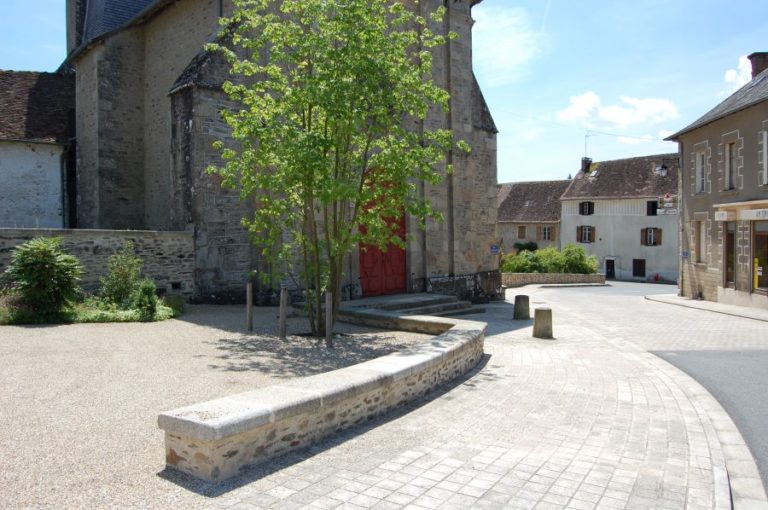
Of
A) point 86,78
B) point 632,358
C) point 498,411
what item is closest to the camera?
point 498,411

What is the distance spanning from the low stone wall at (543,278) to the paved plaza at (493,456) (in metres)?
22.1

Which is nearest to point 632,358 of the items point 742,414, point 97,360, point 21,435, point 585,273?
point 742,414

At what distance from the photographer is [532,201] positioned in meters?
46.1

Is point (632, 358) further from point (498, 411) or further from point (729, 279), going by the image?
point (729, 279)

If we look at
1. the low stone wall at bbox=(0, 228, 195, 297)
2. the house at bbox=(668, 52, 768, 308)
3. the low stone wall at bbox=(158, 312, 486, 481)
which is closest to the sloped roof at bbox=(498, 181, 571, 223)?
the house at bbox=(668, 52, 768, 308)

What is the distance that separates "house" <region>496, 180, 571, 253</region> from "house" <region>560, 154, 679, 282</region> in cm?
225

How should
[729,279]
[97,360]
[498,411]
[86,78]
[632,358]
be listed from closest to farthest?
1. [498,411]
2. [97,360]
3. [632,358]
4. [86,78]
5. [729,279]

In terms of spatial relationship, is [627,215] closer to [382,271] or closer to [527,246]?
[527,246]

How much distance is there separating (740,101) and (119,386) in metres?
20.2

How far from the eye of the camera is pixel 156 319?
10.4 metres

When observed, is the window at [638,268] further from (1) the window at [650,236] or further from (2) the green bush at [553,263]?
(2) the green bush at [553,263]

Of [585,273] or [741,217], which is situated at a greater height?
[741,217]

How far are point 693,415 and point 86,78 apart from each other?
1756cm

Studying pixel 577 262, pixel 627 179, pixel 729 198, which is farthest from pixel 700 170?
pixel 627 179
